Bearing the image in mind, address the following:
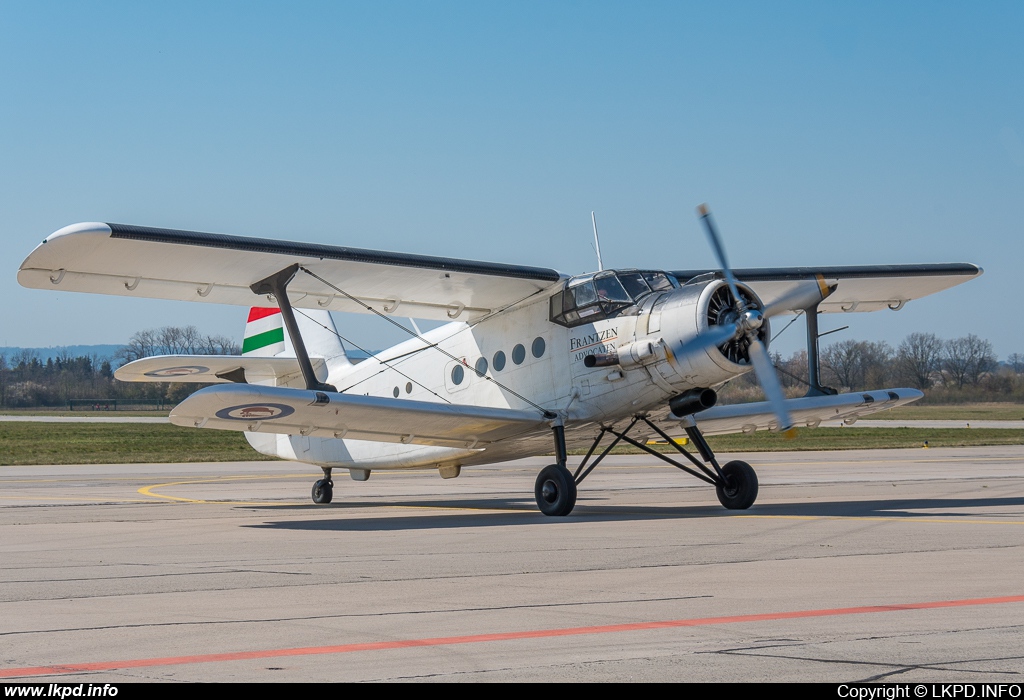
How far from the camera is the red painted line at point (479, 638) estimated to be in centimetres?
484

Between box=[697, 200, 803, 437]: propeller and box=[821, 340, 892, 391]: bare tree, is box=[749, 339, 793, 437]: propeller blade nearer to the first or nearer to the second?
box=[697, 200, 803, 437]: propeller

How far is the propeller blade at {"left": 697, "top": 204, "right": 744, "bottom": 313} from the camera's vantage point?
13.5 meters

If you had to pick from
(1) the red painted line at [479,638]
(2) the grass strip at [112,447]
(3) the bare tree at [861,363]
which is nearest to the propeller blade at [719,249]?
(1) the red painted line at [479,638]

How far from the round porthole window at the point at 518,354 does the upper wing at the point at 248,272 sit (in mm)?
865

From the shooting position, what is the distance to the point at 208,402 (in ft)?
43.6

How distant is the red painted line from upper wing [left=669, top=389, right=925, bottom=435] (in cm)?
1084

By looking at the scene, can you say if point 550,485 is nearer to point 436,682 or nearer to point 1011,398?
point 436,682

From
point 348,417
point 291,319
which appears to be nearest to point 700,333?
point 348,417

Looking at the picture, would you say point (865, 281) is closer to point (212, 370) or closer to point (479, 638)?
point (212, 370)

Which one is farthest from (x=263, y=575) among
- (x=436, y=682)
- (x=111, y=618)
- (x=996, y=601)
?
(x=996, y=601)

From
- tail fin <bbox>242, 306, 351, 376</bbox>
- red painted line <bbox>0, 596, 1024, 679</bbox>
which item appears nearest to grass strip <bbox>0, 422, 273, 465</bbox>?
tail fin <bbox>242, 306, 351, 376</bbox>

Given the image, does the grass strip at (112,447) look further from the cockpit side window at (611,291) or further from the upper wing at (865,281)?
the cockpit side window at (611,291)

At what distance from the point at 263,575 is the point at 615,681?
4.70 metres

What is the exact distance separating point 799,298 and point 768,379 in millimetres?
1973
